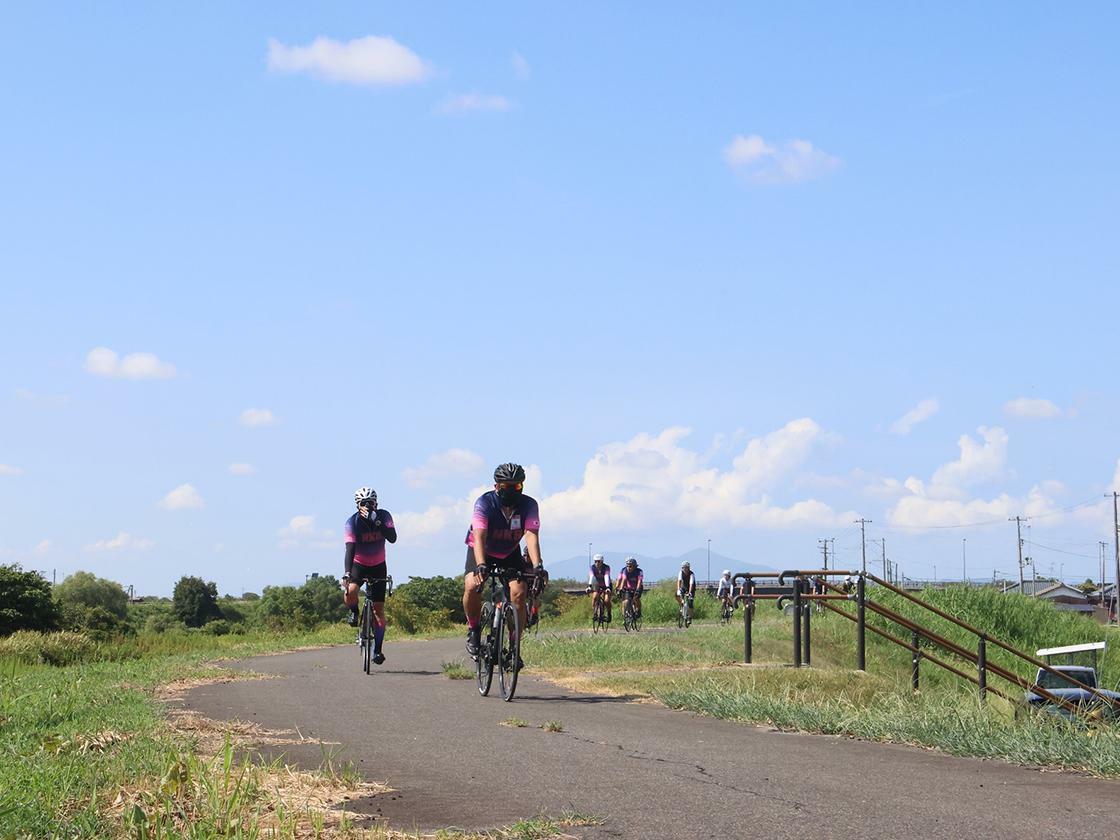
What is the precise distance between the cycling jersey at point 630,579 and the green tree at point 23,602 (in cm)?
1655

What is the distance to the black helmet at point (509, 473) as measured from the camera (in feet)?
41.8

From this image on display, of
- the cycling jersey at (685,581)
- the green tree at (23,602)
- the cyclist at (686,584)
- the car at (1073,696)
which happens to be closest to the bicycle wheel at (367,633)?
the car at (1073,696)

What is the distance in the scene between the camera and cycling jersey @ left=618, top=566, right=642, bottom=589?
33250 millimetres

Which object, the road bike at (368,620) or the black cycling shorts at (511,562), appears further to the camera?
the road bike at (368,620)

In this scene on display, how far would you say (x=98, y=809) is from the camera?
242 inches

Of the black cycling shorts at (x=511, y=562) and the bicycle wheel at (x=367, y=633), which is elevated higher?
the black cycling shorts at (x=511, y=562)

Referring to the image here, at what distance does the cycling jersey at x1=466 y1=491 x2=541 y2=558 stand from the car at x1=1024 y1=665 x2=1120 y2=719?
15.6ft

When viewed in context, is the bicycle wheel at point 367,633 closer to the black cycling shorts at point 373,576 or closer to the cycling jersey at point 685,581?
the black cycling shorts at point 373,576

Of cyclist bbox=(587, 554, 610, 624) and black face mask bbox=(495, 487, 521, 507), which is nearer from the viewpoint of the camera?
black face mask bbox=(495, 487, 521, 507)

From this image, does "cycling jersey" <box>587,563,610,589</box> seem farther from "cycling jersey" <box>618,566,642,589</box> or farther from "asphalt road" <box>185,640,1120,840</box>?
"asphalt road" <box>185,640,1120,840</box>

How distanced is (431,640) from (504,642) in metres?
14.5

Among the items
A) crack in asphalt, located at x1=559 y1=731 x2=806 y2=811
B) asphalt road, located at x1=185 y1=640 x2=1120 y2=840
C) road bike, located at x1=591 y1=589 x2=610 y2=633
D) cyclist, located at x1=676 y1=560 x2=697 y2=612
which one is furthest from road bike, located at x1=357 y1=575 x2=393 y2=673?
cyclist, located at x1=676 y1=560 x2=697 y2=612

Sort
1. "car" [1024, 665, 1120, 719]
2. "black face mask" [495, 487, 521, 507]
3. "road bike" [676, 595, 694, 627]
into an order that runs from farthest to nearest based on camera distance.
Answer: "road bike" [676, 595, 694, 627], "black face mask" [495, 487, 521, 507], "car" [1024, 665, 1120, 719]

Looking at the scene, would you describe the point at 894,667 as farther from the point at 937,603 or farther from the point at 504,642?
the point at 504,642
